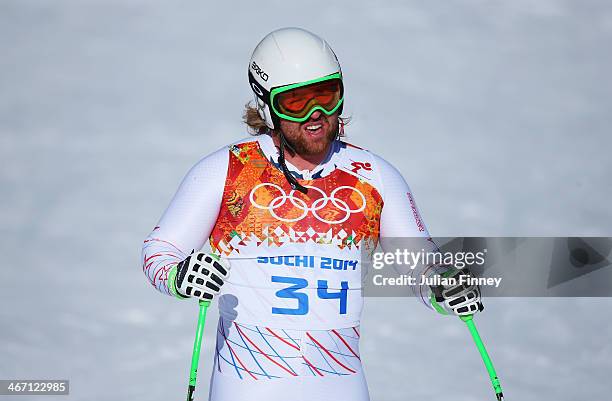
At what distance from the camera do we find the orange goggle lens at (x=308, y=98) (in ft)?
16.9

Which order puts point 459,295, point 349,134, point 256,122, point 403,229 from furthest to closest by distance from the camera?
1. point 349,134
2. point 256,122
3. point 403,229
4. point 459,295

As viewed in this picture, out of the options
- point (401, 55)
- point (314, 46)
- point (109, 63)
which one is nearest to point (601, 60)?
point (401, 55)

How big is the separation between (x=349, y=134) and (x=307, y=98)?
16.8 feet

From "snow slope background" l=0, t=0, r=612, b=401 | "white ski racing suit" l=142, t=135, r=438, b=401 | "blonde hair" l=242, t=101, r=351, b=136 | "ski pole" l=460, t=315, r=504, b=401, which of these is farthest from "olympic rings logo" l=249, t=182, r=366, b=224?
"snow slope background" l=0, t=0, r=612, b=401

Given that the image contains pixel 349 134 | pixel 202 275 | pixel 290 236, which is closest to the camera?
pixel 202 275

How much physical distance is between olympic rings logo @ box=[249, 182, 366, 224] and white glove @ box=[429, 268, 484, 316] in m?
0.48

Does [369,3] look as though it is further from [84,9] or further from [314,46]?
[314,46]

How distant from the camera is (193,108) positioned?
10992mm

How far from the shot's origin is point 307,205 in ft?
17.2

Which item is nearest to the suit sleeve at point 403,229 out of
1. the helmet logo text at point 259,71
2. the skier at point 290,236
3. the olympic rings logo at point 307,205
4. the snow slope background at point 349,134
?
the skier at point 290,236

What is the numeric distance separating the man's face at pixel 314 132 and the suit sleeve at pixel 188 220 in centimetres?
32

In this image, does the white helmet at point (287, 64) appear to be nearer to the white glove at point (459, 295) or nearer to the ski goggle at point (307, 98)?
the ski goggle at point (307, 98)

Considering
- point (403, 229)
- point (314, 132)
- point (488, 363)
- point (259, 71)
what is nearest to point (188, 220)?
point (314, 132)

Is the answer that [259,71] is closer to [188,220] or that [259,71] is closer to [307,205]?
[307,205]
